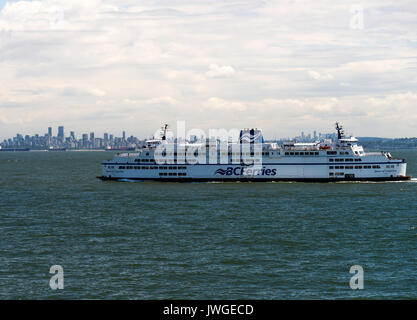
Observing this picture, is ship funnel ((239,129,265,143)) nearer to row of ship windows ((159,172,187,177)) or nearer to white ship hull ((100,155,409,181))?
white ship hull ((100,155,409,181))

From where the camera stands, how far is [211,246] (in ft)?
111

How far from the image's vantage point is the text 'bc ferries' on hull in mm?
78000

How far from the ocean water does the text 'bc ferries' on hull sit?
15689 millimetres

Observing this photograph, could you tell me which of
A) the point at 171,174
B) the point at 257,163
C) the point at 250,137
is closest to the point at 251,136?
the point at 250,137

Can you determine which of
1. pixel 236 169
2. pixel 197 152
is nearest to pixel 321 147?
pixel 236 169

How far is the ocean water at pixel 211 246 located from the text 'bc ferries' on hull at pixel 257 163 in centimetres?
1569

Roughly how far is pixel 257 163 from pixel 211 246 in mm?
46680

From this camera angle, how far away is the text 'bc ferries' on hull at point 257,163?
78000 mm

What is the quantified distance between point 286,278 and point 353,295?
3810mm

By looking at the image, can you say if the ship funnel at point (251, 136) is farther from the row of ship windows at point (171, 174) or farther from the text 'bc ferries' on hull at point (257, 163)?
the row of ship windows at point (171, 174)

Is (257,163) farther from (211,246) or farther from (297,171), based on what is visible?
(211,246)

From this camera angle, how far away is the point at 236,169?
→ 8031 centimetres
